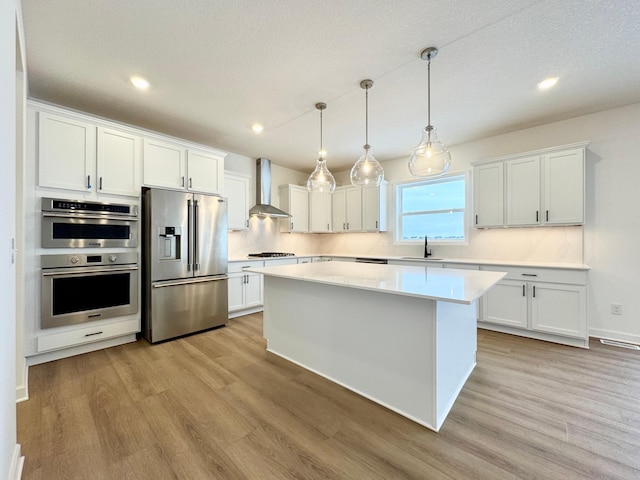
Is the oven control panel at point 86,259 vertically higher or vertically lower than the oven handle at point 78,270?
higher

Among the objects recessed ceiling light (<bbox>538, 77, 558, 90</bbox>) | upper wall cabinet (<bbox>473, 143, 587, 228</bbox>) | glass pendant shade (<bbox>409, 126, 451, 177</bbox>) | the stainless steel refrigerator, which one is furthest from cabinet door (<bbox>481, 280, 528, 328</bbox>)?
the stainless steel refrigerator

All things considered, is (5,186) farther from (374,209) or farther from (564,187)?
(564,187)

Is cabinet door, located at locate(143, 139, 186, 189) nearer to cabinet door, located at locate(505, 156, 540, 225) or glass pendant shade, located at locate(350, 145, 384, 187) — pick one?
glass pendant shade, located at locate(350, 145, 384, 187)

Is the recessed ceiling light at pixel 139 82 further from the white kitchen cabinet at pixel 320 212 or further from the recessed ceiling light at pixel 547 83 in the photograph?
the recessed ceiling light at pixel 547 83

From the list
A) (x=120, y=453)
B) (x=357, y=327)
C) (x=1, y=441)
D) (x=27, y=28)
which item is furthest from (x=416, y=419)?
(x=27, y=28)

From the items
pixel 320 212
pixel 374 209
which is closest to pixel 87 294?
pixel 320 212

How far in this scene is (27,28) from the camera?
6.29 ft

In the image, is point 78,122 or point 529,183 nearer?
point 78,122

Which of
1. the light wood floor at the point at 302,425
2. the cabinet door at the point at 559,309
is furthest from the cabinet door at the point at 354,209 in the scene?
the light wood floor at the point at 302,425

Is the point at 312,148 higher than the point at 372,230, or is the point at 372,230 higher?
the point at 312,148

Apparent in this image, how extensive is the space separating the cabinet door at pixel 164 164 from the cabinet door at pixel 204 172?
0.10 meters

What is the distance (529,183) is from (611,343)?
2.04 meters

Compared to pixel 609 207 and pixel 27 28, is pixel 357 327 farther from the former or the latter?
pixel 609 207

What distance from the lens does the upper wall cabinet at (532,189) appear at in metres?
3.16
